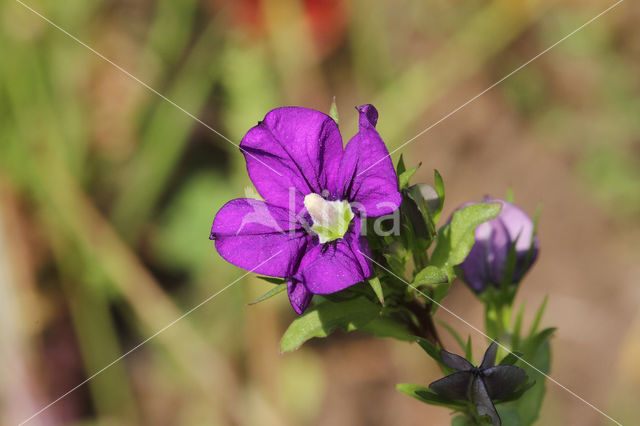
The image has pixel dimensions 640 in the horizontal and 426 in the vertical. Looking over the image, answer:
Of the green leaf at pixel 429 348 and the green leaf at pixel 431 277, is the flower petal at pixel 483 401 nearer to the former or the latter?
the green leaf at pixel 429 348

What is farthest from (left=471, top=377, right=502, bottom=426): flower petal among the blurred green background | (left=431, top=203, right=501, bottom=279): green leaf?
the blurred green background

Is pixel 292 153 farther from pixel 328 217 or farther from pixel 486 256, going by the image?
pixel 486 256

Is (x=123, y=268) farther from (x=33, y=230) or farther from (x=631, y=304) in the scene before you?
(x=631, y=304)

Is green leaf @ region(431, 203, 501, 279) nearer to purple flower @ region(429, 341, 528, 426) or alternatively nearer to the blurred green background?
purple flower @ region(429, 341, 528, 426)

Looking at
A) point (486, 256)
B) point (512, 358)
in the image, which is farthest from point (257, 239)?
point (486, 256)

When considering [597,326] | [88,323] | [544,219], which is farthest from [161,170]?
[597,326]

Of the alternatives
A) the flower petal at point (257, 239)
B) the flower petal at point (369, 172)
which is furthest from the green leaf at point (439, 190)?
the flower petal at point (257, 239)
